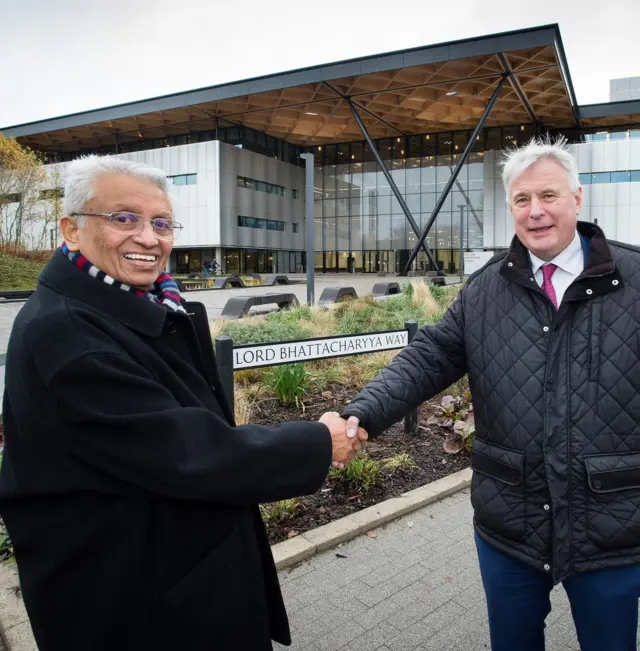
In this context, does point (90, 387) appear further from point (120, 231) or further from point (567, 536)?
point (567, 536)

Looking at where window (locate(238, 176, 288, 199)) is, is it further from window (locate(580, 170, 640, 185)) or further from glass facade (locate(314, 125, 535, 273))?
window (locate(580, 170, 640, 185))

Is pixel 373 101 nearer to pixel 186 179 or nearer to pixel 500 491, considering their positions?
pixel 186 179

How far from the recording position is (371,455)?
197 inches

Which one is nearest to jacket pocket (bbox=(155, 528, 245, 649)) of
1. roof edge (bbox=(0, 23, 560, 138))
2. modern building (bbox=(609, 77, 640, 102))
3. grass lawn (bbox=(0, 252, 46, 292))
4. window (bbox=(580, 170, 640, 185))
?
grass lawn (bbox=(0, 252, 46, 292))

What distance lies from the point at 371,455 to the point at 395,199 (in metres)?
45.4

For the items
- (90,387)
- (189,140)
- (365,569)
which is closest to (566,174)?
(90,387)

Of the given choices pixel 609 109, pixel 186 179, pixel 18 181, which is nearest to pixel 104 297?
pixel 18 181

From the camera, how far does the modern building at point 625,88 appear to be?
106m

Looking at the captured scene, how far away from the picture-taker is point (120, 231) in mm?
1684

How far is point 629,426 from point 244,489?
1253mm

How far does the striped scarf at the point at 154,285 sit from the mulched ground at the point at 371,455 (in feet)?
7.65

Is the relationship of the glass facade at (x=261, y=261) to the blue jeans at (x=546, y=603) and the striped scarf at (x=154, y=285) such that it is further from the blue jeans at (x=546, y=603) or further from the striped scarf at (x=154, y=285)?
the blue jeans at (x=546, y=603)

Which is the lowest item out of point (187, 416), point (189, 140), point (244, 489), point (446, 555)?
point (446, 555)

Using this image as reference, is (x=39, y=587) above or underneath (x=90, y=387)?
underneath
